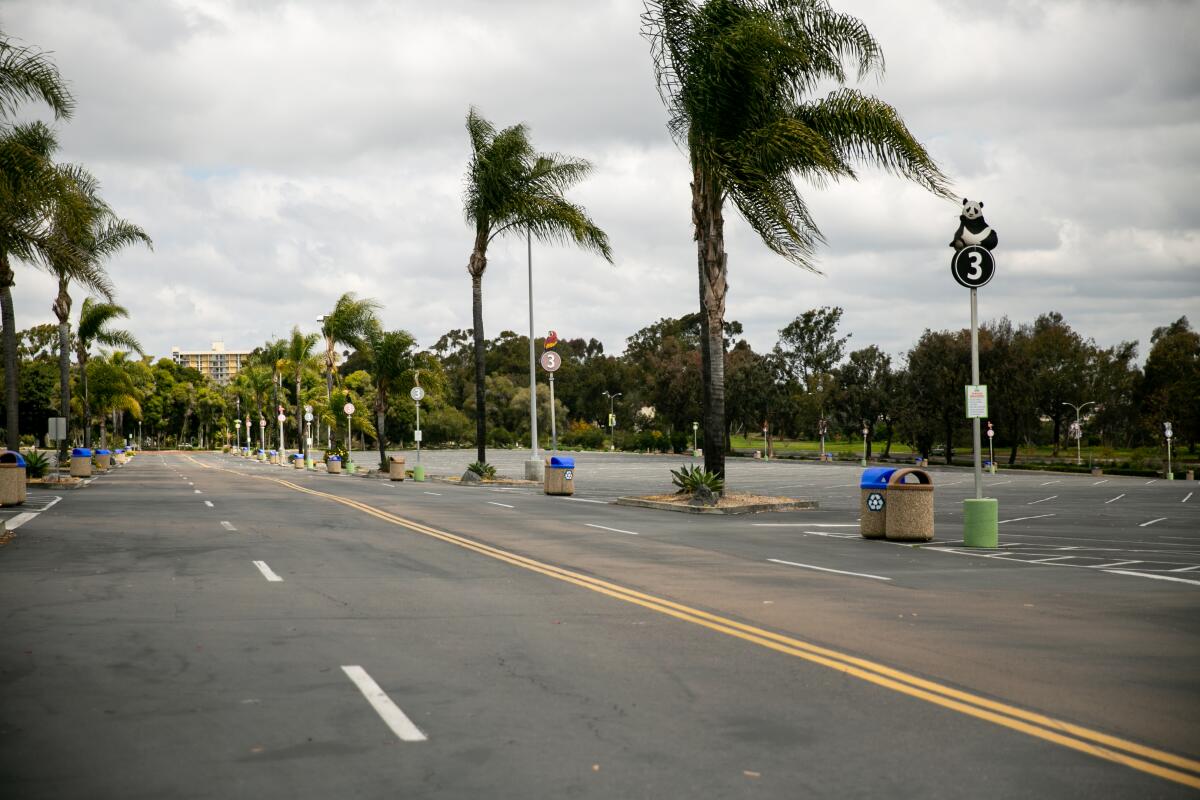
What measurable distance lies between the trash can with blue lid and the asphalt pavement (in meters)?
1.76

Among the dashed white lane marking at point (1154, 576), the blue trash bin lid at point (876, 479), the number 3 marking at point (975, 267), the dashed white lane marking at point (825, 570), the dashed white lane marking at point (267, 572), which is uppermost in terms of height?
the number 3 marking at point (975, 267)

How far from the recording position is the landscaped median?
2419 cm

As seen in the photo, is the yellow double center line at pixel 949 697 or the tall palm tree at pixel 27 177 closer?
the yellow double center line at pixel 949 697

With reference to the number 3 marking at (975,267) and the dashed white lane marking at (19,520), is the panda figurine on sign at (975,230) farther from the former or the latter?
the dashed white lane marking at (19,520)

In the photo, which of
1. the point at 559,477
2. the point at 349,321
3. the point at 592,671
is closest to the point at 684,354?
the point at 349,321

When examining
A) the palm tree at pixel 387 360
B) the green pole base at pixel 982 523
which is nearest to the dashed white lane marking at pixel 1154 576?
the green pole base at pixel 982 523

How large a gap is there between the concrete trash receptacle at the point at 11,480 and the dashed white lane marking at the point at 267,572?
1469 cm

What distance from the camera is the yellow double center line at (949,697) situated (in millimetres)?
5574

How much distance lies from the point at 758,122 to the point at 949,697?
19.3m

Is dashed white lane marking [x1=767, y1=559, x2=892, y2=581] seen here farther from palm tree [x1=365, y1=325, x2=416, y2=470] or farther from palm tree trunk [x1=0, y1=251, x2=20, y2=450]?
palm tree [x1=365, y1=325, x2=416, y2=470]

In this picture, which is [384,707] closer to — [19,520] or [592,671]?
[592,671]

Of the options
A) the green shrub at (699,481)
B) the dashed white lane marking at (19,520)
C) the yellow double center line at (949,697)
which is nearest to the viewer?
the yellow double center line at (949,697)

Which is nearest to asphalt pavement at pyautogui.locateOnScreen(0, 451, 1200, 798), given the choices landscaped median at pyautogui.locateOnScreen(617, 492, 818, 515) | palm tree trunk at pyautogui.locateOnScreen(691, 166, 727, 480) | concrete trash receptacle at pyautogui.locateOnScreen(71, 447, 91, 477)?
landscaped median at pyautogui.locateOnScreen(617, 492, 818, 515)

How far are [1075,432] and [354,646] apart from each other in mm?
91135
